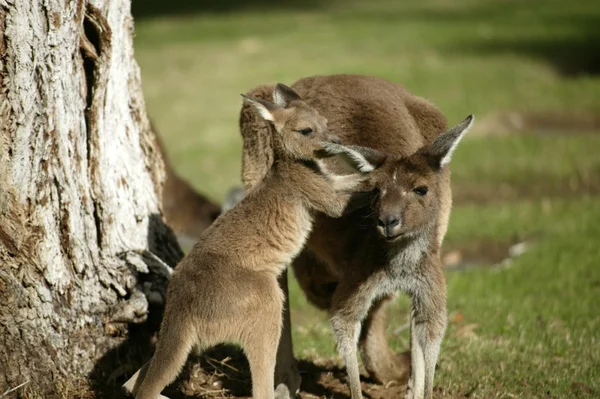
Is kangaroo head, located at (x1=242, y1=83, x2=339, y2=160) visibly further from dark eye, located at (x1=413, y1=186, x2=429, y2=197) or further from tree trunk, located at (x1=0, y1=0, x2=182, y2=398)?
tree trunk, located at (x1=0, y1=0, x2=182, y2=398)

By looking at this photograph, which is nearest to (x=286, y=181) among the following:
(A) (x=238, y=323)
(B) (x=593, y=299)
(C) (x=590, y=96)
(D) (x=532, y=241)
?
(A) (x=238, y=323)

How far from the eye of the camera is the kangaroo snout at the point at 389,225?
4781 mm

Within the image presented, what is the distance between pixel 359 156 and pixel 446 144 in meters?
0.49

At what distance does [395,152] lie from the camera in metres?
5.55

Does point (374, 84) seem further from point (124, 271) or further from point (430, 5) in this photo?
point (430, 5)

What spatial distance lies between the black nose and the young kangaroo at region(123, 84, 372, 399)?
46cm

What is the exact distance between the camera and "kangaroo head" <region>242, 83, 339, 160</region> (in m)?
5.40

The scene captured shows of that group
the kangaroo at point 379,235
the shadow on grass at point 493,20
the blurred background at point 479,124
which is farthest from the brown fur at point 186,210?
the shadow on grass at point 493,20

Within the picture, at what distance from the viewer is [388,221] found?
15.7 ft

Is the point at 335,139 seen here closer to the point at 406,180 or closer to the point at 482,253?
the point at 406,180

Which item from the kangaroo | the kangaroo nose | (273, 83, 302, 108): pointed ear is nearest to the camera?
the kangaroo

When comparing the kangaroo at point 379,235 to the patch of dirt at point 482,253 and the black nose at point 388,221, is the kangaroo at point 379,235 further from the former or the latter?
the patch of dirt at point 482,253

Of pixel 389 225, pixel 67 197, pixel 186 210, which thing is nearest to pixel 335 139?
pixel 389 225

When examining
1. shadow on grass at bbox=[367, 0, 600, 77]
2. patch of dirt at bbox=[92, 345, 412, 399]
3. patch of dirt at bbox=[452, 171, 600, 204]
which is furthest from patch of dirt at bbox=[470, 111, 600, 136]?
patch of dirt at bbox=[92, 345, 412, 399]
